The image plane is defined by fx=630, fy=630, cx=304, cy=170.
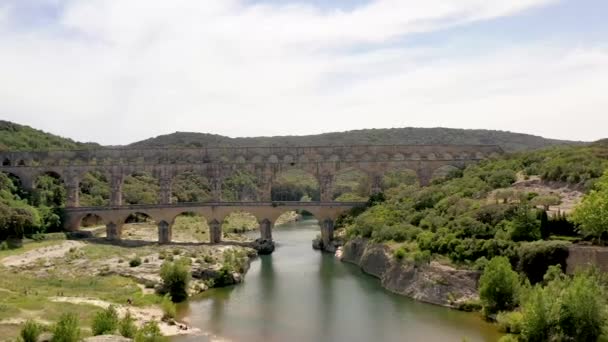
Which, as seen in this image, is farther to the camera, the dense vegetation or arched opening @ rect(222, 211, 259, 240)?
arched opening @ rect(222, 211, 259, 240)

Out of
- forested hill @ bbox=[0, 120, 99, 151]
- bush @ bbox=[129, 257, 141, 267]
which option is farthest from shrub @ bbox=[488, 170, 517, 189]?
forested hill @ bbox=[0, 120, 99, 151]

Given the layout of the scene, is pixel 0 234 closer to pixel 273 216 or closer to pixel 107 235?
pixel 107 235

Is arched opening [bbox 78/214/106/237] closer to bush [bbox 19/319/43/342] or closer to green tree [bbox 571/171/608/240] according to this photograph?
bush [bbox 19/319/43/342]

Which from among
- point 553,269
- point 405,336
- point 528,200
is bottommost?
point 405,336

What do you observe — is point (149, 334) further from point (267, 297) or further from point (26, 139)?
point (26, 139)

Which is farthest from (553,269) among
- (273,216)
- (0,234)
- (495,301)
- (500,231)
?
(0,234)

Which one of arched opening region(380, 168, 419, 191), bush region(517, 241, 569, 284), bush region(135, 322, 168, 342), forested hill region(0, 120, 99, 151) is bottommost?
bush region(135, 322, 168, 342)

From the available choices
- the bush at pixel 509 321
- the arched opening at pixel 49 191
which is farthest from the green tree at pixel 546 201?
the arched opening at pixel 49 191
